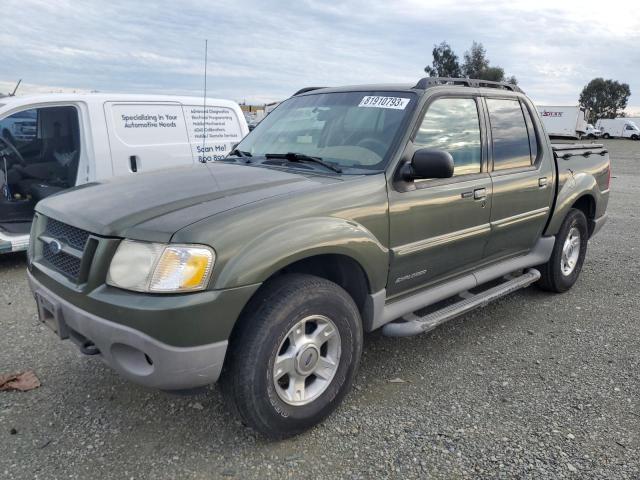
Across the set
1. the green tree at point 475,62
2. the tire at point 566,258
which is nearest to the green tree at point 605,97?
the green tree at point 475,62

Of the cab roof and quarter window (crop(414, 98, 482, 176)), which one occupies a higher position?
the cab roof

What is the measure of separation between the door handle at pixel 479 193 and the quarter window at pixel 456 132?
147mm

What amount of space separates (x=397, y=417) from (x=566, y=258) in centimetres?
290

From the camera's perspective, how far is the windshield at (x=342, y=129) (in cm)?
317

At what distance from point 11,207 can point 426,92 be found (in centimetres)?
495

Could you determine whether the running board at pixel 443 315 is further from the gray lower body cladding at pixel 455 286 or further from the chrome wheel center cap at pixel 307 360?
the chrome wheel center cap at pixel 307 360

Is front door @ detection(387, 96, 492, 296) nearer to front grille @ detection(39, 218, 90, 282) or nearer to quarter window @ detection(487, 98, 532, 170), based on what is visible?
quarter window @ detection(487, 98, 532, 170)

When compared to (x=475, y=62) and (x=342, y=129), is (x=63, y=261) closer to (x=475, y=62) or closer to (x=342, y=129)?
(x=342, y=129)

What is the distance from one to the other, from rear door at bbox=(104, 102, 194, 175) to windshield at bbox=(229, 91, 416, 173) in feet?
8.55

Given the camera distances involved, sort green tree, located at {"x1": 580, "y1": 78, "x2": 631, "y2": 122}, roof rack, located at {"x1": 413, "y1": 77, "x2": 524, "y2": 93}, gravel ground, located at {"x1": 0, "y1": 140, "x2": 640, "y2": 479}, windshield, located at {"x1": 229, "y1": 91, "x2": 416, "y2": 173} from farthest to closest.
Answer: green tree, located at {"x1": 580, "y1": 78, "x2": 631, "y2": 122}
roof rack, located at {"x1": 413, "y1": 77, "x2": 524, "y2": 93}
windshield, located at {"x1": 229, "y1": 91, "x2": 416, "y2": 173}
gravel ground, located at {"x1": 0, "y1": 140, "x2": 640, "y2": 479}

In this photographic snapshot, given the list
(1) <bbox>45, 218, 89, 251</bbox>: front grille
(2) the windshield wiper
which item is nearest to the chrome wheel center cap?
(2) the windshield wiper

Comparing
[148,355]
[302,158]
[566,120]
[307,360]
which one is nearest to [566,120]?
[566,120]

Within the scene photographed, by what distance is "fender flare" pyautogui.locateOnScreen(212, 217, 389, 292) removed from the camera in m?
2.27

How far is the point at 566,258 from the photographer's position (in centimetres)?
491
